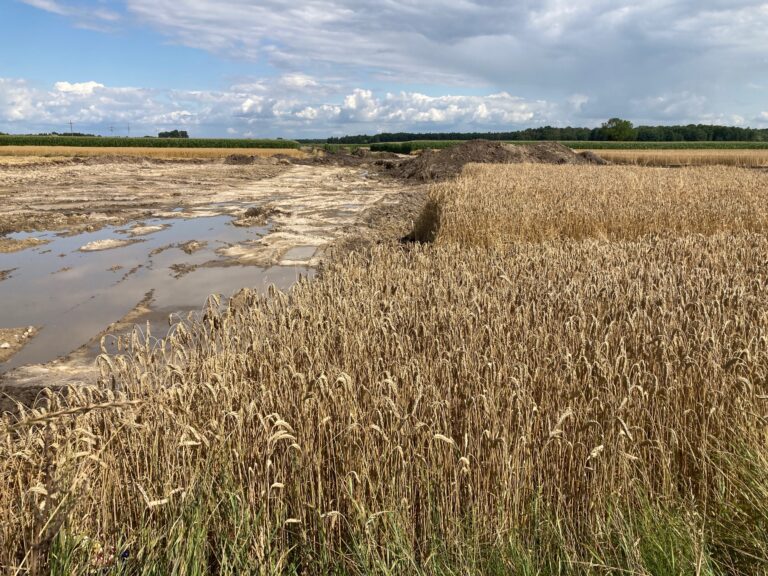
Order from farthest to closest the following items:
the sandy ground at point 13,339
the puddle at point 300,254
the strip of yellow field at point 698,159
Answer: the strip of yellow field at point 698,159 → the puddle at point 300,254 → the sandy ground at point 13,339

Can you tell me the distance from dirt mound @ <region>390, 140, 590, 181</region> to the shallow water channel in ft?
77.4

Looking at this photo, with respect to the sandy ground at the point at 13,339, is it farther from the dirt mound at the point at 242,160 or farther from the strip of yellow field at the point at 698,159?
the strip of yellow field at the point at 698,159

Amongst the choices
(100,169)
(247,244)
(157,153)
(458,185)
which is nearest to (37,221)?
(247,244)

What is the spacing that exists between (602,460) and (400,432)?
40.6 inches

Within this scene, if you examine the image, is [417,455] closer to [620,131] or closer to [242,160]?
[242,160]

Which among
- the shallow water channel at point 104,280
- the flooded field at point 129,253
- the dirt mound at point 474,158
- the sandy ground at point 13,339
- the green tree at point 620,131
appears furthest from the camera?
the green tree at point 620,131

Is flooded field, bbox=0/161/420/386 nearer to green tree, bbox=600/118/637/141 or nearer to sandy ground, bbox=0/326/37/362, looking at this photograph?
sandy ground, bbox=0/326/37/362

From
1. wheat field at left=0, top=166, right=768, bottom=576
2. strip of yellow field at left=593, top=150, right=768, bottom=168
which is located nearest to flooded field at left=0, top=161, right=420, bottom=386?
wheat field at left=0, top=166, right=768, bottom=576

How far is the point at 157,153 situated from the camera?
5788cm

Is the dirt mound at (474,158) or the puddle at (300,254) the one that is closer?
the puddle at (300,254)

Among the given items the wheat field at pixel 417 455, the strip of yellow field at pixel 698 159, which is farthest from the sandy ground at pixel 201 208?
the strip of yellow field at pixel 698 159

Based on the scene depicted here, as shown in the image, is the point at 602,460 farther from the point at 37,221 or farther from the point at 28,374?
the point at 37,221

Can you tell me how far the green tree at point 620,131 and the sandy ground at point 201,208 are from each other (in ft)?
276

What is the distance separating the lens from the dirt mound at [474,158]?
127ft
